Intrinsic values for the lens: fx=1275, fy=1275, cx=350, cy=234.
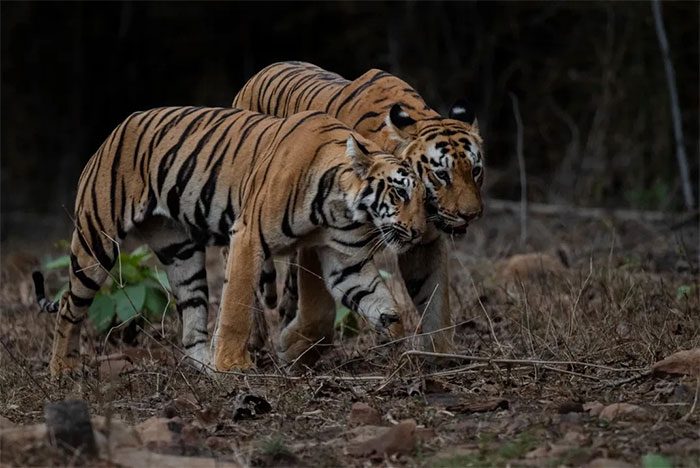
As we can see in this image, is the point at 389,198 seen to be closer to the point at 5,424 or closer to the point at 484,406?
the point at 484,406

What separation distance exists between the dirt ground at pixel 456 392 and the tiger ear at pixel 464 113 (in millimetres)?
891

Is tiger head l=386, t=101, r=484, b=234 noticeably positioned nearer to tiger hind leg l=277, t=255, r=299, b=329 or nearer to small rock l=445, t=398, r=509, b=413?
small rock l=445, t=398, r=509, b=413

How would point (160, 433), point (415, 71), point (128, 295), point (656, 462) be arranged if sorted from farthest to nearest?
point (415, 71)
point (128, 295)
point (160, 433)
point (656, 462)

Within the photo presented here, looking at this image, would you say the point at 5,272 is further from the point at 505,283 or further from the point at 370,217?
the point at 370,217

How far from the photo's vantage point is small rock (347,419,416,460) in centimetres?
439

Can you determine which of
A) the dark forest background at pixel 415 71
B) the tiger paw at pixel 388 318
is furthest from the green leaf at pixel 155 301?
the dark forest background at pixel 415 71

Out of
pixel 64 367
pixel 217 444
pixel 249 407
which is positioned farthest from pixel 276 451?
pixel 64 367

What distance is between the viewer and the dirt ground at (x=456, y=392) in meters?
4.38

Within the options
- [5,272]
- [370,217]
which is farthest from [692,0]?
[370,217]

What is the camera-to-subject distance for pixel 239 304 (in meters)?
5.93

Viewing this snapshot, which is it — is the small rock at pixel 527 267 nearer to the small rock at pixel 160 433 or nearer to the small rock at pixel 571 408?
the small rock at pixel 571 408

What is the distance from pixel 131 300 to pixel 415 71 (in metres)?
7.91

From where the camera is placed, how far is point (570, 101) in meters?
14.4

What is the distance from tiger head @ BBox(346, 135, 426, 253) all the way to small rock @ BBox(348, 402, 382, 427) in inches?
41.0
